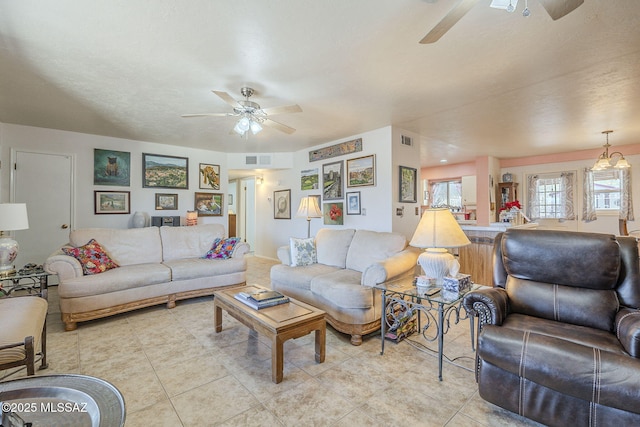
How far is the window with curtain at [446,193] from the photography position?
28.3ft

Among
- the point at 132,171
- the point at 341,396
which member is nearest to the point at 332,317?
the point at 341,396

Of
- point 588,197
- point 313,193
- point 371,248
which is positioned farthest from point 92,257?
point 588,197

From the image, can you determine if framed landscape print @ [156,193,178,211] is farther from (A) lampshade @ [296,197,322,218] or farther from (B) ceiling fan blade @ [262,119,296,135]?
(B) ceiling fan blade @ [262,119,296,135]

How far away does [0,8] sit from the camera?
1816mm

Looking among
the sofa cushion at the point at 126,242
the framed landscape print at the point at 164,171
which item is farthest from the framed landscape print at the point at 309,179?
the sofa cushion at the point at 126,242

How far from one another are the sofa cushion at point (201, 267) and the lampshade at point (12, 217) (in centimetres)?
146

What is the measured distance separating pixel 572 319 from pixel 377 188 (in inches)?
119

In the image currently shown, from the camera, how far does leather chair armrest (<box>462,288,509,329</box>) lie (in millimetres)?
1860

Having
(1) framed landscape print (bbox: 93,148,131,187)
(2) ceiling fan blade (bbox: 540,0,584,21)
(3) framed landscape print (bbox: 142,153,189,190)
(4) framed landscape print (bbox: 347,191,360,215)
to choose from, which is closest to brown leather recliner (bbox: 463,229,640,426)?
(2) ceiling fan blade (bbox: 540,0,584,21)

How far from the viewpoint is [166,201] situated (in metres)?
5.61

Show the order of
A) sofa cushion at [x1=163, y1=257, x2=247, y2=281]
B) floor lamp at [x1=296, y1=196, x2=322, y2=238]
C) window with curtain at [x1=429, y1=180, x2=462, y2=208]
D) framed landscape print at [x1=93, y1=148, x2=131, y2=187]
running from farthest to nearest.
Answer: window with curtain at [x1=429, y1=180, x2=462, y2=208], framed landscape print at [x1=93, y1=148, x2=131, y2=187], floor lamp at [x1=296, y1=196, x2=322, y2=238], sofa cushion at [x1=163, y1=257, x2=247, y2=281]

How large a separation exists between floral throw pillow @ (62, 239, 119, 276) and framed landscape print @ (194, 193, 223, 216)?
2.46 meters

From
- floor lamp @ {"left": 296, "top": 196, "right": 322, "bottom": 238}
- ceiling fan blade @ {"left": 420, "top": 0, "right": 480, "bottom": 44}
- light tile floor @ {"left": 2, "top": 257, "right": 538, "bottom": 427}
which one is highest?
ceiling fan blade @ {"left": 420, "top": 0, "right": 480, "bottom": 44}

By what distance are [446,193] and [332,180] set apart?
521 cm
